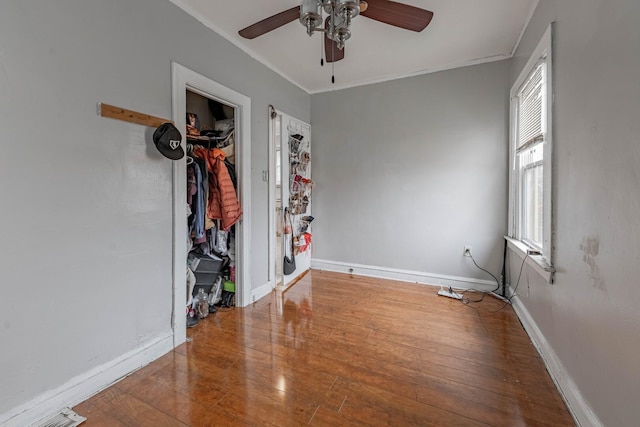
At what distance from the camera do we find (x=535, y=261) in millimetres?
2020

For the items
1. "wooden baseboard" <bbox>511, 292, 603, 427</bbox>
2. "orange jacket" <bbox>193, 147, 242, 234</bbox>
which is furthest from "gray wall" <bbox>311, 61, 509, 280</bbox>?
"orange jacket" <bbox>193, 147, 242, 234</bbox>

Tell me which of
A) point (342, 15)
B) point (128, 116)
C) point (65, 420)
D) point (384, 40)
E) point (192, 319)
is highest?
point (384, 40)

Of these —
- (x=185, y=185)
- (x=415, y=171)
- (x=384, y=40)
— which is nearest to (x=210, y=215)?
(x=185, y=185)

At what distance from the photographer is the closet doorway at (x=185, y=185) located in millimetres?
2088

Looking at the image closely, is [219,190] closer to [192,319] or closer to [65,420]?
[192,319]

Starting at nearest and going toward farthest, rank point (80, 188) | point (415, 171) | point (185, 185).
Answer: point (80, 188)
point (185, 185)
point (415, 171)

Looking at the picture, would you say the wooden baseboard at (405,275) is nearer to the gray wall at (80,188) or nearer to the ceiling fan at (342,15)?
the gray wall at (80,188)

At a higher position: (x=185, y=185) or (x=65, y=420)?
(x=185, y=185)

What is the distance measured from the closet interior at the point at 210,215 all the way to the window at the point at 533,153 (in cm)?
249

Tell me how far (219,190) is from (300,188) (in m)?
1.41

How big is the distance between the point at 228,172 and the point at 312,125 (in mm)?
1824

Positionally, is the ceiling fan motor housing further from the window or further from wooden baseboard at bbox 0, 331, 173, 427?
wooden baseboard at bbox 0, 331, 173, 427

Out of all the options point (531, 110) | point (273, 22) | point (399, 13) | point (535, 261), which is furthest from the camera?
point (531, 110)

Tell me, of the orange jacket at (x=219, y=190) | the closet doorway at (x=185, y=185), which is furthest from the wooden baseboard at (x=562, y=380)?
the orange jacket at (x=219, y=190)
